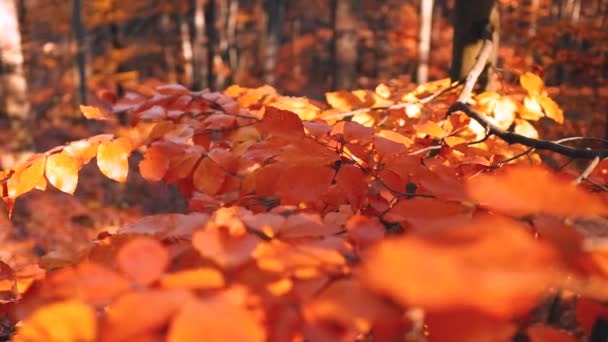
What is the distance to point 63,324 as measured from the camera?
0.45 m

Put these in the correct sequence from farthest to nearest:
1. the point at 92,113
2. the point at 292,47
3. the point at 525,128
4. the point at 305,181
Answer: the point at 292,47
the point at 525,128
the point at 92,113
the point at 305,181

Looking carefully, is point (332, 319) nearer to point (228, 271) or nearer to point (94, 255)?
point (228, 271)

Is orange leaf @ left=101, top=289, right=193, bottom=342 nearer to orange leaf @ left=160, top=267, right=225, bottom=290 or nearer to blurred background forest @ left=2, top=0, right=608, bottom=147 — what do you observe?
orange leaf @ left=160, top=267, right=225, bottom=290

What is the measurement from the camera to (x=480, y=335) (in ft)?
1.32

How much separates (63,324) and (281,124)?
2.09 feet

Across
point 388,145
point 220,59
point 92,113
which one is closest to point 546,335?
point 388,145

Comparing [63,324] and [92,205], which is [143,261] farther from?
[92,205]

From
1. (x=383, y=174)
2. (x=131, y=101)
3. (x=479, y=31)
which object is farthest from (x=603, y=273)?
(x=479, y=31)

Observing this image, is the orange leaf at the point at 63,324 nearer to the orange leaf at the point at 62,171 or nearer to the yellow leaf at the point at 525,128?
the orange leaf at the point at 62,171

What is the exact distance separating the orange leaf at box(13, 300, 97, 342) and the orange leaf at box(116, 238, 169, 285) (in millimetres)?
76

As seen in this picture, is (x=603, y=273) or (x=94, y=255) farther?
(x=94, y=255)

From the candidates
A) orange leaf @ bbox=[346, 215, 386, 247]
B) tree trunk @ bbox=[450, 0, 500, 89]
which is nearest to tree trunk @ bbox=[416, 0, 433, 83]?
tree trunk @ bbox=[450, 0, 500, 89]

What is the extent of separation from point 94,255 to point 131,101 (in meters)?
0.88

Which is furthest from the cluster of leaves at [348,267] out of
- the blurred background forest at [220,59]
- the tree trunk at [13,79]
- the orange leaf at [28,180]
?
the tree trunk at [13,79]
